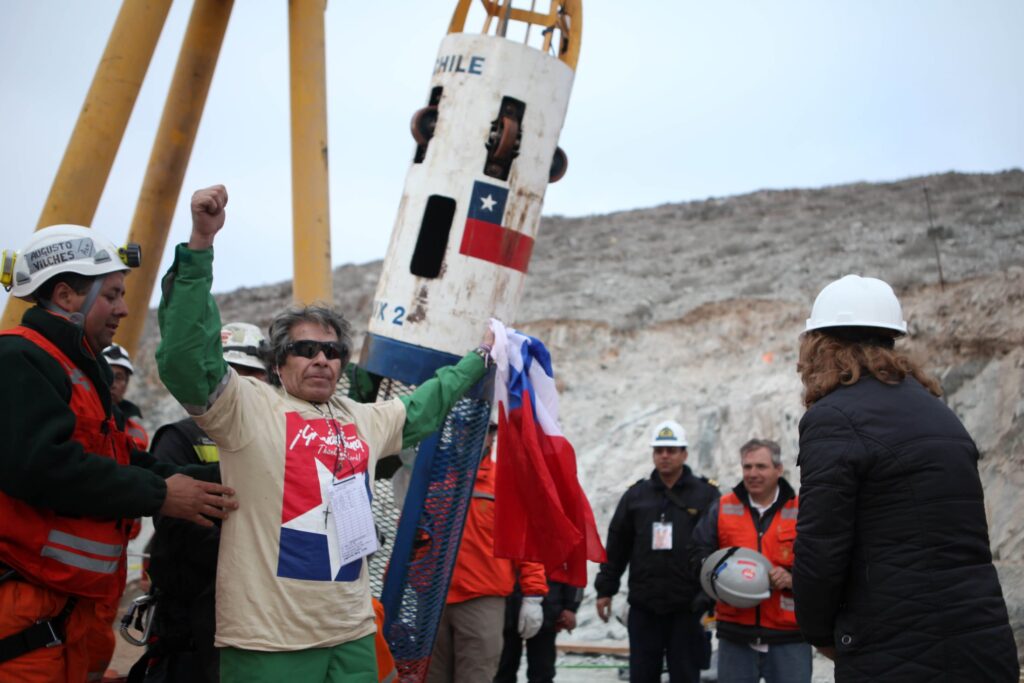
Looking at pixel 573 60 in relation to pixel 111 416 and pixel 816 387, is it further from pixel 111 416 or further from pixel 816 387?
pixel 111 416

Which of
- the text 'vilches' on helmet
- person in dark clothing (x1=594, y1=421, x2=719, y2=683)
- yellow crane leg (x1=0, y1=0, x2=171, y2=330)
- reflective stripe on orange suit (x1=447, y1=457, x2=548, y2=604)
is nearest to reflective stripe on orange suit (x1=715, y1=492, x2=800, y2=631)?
person in dark clothing (x1=594, y1=421, x2=719, y2=683)

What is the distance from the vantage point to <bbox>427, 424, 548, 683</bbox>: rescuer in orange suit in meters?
6.86

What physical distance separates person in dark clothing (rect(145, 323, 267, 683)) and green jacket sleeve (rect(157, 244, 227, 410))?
2.80ft

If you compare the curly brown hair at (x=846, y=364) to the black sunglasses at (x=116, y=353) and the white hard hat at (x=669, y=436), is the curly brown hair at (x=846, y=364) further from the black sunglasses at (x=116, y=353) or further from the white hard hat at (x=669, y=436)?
the black sunglasses at (x=116, y=353)

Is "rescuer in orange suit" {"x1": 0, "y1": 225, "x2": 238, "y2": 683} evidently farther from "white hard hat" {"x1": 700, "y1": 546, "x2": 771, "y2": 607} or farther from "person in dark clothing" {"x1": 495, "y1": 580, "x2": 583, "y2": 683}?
"person in dark clothing" {"x1": 495, "y1": 580, "x2": 583, "y2": 683}

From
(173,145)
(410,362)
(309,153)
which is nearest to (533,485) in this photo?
(410,362)

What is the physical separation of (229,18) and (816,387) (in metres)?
8.39

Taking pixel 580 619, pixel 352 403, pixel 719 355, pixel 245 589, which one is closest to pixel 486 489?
pixel 352 403

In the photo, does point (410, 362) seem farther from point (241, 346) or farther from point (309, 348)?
point (309, 348)

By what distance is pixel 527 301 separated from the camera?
889 inches

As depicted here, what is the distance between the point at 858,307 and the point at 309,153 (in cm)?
693

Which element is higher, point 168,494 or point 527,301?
point 527,301

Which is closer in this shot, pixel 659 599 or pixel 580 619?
pixel 659 599

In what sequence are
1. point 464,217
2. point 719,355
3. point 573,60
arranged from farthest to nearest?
point 719,355 < point 573,60 < point 464,217
